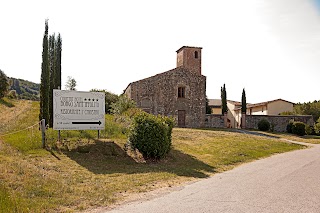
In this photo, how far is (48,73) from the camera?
2006 centimetres

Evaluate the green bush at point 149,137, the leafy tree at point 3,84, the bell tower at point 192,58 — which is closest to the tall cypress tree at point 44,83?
the green bush at point 149,137

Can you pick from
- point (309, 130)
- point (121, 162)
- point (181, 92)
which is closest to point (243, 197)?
point (121, 162)

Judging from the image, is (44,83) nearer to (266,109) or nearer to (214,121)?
(214,121)

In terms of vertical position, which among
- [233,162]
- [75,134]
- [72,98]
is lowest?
[233,162]

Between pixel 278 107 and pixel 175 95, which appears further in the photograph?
pixel 278 107

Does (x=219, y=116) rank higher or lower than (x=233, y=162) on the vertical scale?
higher

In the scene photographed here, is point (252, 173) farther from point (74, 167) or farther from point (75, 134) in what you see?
point (75, 134)

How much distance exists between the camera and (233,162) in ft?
55.3

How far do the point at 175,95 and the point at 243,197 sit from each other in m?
30.2

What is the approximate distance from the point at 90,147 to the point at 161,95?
73.6 ft

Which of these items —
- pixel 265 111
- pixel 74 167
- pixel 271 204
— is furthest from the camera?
pixel 265 111

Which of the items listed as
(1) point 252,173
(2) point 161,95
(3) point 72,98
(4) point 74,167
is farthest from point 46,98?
(2) point 161,95

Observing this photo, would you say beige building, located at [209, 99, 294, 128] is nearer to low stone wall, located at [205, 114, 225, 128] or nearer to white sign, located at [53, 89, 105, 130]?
low stone wall, located at [205, 114, 225, 128]

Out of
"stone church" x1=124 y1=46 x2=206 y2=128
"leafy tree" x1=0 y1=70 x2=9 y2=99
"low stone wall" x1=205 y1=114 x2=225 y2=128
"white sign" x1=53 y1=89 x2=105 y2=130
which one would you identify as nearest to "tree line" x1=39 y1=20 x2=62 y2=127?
"white sign" x1=53 y1=89 x2=105 y2=130
